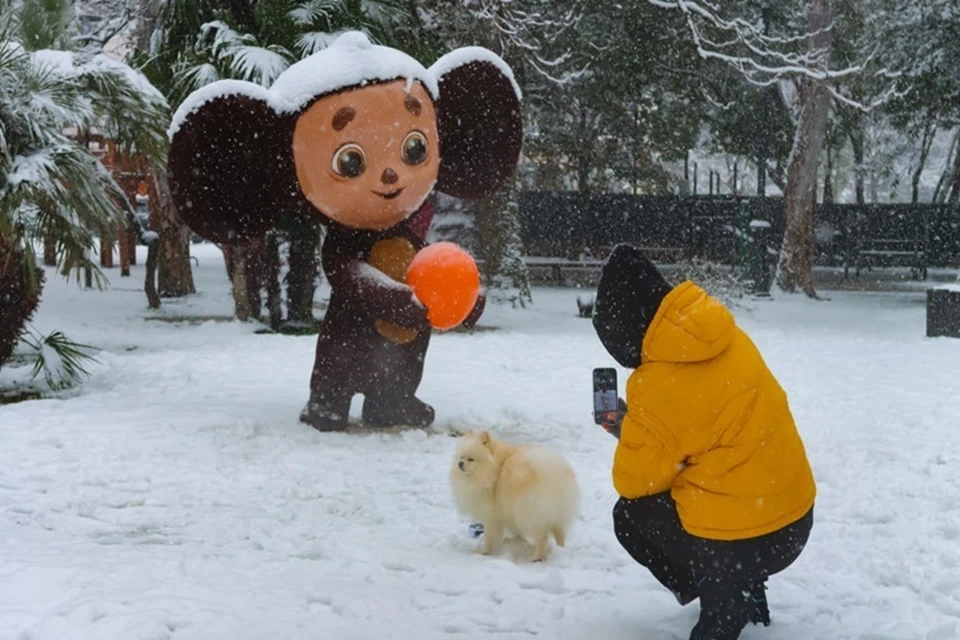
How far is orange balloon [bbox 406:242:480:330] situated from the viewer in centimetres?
694

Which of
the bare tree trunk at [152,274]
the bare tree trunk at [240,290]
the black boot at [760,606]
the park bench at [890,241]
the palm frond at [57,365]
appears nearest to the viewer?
the black boot at [760,606]

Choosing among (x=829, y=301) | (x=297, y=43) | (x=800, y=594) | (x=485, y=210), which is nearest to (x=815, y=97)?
(x=829, y=301)

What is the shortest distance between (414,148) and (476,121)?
919mm

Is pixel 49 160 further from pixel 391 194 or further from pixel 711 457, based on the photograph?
pixel 711 457

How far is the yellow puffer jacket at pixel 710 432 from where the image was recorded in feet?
11.4

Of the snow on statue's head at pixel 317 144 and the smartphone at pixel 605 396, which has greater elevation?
the snow on statue's head at pixel 317 144

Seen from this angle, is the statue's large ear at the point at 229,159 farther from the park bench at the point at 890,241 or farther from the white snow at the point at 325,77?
the park bench at the point at 890,241

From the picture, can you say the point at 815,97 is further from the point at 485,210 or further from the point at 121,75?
the point at 121,75

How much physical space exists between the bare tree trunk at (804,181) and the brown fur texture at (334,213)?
10759mm

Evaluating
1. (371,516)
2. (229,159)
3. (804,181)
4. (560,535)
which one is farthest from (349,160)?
(804,181)

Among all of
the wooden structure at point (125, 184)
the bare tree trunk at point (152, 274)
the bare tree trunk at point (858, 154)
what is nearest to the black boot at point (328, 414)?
the bare tree trunk at point (152, 274)

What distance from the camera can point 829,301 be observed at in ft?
57.4

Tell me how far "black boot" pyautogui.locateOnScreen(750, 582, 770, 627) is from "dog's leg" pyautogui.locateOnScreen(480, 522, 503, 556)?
1309mm

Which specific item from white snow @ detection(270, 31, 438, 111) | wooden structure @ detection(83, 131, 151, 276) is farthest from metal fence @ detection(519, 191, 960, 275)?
white snow @ detection(270, 31, 438, 111)
